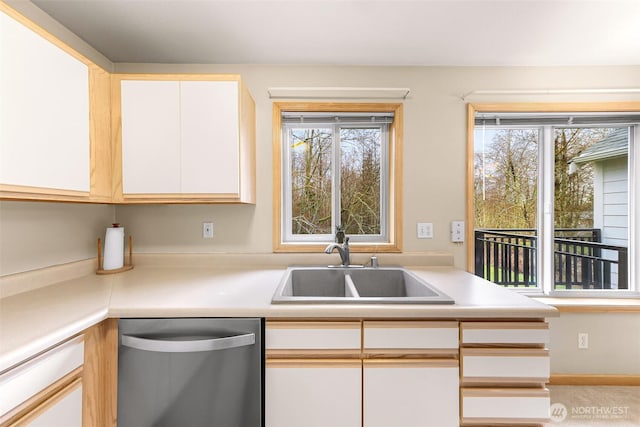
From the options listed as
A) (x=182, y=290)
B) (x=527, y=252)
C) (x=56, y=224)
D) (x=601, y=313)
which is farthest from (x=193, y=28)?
(x=601, y=313)

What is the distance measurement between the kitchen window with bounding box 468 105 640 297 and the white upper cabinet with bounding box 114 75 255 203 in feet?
Answer: 5.77

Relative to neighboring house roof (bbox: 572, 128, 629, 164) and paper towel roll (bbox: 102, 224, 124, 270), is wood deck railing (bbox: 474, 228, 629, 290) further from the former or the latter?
paper towel roll (bbox: 102, 224, 124, 270)

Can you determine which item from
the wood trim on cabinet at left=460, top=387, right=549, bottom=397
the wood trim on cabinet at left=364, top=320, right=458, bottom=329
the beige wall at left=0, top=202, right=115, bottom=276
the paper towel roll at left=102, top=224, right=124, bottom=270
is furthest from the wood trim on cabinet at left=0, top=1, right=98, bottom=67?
the wood trim on cabinet at left=460, top=387, right=549, bottom=397

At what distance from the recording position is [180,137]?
1.67 metres

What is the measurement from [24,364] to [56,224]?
1009 millimetres

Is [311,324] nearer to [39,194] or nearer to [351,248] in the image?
[351,248]

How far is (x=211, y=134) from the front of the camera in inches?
66.1

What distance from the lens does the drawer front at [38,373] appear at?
0.83 meters

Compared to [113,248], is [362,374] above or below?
below

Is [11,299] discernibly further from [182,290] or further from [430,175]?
[430,175]

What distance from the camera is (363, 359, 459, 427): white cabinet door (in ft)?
4.07

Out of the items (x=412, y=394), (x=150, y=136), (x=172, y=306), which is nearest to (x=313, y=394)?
(x=412, y=394)

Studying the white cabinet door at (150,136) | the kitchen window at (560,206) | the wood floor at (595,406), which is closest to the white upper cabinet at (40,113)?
the white cabinet door at (150,136)

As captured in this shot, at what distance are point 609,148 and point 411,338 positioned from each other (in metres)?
2.29
